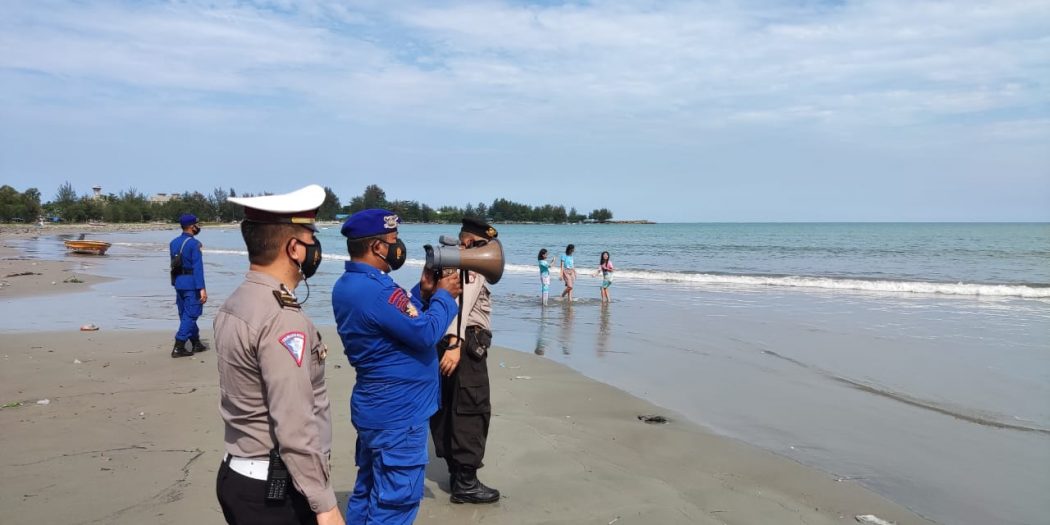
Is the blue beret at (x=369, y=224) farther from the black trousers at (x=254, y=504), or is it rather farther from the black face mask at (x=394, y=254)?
the black trousers at (x=254, y=504)

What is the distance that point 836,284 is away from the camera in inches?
1019

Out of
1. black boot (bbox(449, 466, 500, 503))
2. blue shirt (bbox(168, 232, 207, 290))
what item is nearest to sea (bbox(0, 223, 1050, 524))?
black boot (bbox(449, 466, 500, 503))

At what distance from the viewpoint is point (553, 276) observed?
27.9 m

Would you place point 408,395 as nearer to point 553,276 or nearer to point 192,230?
point 192,230

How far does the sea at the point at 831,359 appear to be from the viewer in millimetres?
6164

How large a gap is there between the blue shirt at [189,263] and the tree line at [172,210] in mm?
66090

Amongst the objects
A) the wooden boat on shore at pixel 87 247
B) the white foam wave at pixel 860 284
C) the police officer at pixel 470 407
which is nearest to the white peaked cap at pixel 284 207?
the police officer at pixel 470 407

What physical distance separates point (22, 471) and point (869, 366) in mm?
10399

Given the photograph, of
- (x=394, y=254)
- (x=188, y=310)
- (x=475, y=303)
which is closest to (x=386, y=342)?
(x=394, y=254)

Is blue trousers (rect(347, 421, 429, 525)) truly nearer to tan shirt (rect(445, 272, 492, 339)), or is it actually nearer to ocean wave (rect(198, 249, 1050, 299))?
tan shirt (rect(445, 272, 492, 339))

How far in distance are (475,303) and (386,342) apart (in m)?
1.49

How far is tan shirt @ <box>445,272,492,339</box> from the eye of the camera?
4539mm

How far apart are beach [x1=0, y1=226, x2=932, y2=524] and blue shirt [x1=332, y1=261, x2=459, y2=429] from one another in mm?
1490

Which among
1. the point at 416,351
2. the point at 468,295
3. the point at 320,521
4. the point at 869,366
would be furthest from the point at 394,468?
the point at 869,366
